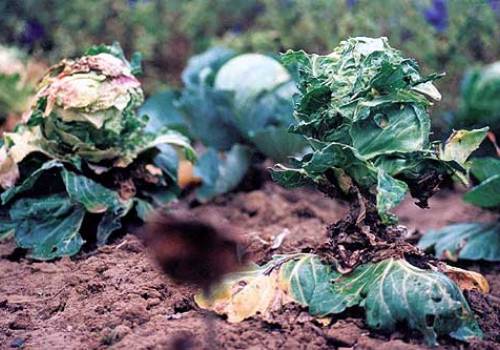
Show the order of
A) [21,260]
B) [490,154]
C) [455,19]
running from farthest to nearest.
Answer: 1. [455,19]
2. [490,154]
3. [21,260]

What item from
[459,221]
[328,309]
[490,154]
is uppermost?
[328,309]

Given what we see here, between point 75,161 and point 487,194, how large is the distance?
158 centimetres

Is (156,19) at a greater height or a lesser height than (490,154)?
greater

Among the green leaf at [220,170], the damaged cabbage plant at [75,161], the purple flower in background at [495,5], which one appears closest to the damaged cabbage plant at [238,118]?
the green leaf at [220,170]

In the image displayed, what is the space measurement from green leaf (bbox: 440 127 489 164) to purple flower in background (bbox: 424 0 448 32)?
2.87m

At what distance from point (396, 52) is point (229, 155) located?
66.3 inches

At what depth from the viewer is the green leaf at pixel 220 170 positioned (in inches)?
133

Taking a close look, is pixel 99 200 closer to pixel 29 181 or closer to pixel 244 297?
pixel 29 181

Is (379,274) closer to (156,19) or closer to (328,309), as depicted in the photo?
(328,309)

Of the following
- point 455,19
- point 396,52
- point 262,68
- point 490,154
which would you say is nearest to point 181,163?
point 262,68

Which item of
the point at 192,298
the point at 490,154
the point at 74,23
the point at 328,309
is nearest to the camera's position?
the point at 328,309

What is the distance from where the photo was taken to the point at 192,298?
6.39 feet

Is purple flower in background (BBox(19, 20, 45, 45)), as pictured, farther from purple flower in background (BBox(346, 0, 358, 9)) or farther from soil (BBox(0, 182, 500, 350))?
soil (BBox(0, 182, 500, 350))

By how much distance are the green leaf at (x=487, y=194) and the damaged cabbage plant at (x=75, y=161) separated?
1245mm
